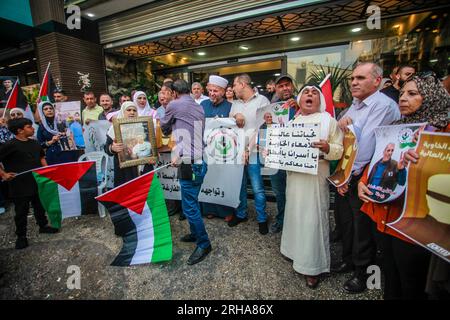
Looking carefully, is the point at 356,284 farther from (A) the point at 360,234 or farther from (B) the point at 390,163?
(B) the point at 390,163

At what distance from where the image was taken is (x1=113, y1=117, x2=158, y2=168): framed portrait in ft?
9.39

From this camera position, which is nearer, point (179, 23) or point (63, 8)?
point (179, 23)

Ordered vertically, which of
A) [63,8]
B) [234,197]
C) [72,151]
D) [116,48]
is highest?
[63,8]

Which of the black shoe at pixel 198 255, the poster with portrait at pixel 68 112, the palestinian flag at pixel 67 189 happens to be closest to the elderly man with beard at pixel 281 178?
the black shoe at pixel 198 255

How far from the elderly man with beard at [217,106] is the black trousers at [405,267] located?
223cm

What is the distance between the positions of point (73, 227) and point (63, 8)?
648 cm

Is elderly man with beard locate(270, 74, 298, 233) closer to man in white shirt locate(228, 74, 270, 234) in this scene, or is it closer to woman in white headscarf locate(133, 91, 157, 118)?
man in white shirt locate(228, 74, 270, 234)

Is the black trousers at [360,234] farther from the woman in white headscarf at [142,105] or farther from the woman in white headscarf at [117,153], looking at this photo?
the woman in white headscarf at [142,105]

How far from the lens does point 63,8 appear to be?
255 inches

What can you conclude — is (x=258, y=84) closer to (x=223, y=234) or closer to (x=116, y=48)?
(x=116, y=48)

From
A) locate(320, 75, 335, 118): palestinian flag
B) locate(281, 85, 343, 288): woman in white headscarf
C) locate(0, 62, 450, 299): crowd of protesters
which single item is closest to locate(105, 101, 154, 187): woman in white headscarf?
locate(0, 62, 450, 299): crowd of protesters

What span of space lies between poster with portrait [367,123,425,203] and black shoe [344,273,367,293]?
989mm

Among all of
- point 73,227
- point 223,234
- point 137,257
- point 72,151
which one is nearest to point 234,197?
point 223,234

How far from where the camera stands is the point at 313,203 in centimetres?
227
